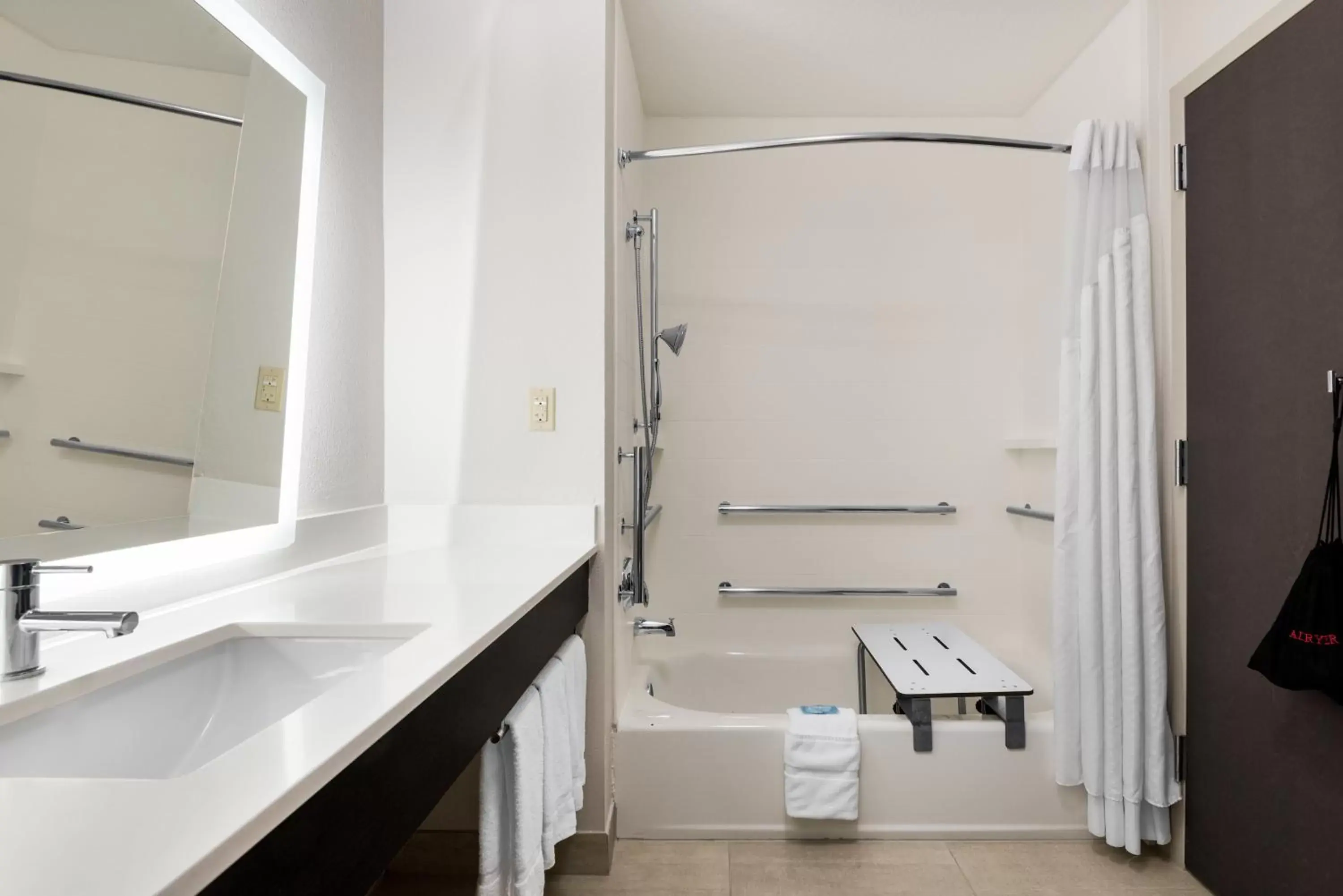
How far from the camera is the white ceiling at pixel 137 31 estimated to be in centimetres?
102

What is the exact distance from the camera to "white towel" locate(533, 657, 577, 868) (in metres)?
1.34

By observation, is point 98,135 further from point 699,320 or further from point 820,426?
A: point 820,426

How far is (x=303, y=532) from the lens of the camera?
1629 mm

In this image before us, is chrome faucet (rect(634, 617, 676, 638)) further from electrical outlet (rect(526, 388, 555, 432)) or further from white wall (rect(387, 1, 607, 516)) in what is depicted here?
electrical outlet (rect(526, 388, 555, 432))

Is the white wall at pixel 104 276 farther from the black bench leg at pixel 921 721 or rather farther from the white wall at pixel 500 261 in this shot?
the black bench leg at pixel 921 721

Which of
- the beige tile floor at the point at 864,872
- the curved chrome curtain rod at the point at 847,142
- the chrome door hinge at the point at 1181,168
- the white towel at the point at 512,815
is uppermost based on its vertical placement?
the curved chrome curtain rod at the point at 847,142

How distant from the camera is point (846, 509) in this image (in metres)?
2.87

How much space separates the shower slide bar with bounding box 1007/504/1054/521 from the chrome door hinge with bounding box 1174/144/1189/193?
37.9 inches

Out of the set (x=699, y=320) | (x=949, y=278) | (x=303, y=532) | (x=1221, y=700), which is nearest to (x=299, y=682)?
(x=303, y=532)

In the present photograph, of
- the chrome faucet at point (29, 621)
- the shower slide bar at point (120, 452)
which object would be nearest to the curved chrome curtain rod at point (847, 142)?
the shower slide bar at point (120, 452)

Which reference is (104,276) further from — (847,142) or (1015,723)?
(1015,723)

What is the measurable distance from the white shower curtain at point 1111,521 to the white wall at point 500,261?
1.17m

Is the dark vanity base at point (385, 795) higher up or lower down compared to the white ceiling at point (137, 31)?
lower down

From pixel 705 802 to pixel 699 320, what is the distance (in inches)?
65.1
